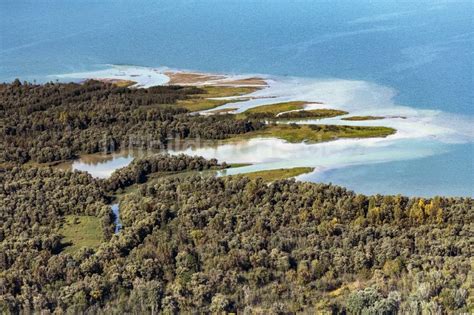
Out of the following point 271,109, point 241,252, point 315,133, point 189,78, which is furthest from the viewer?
point 189,78

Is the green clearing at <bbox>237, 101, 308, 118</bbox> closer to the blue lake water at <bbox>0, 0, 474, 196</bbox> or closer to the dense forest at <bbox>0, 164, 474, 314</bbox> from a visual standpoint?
the blue lake water at <bbox>0, 0, 474, 196</bbox>

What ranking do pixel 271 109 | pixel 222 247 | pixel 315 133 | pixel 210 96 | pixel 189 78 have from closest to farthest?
1. pixel 222 247
2. pixel 315 133
3. pixel 271 109
4. pixel 210 96
5. pixel 189 78

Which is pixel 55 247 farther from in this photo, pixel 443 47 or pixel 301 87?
pixel 443 47

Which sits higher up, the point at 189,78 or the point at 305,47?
the point at 305,47

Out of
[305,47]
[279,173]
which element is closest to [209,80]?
[305,47]

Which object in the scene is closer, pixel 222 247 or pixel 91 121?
pixel 222 247

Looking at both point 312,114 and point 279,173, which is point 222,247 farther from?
point 312,114

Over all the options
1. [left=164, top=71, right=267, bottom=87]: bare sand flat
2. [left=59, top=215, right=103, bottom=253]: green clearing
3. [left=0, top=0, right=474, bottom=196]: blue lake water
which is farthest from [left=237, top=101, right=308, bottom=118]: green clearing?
[left=59, top=215, right=103, bottom=253]: green clearing
